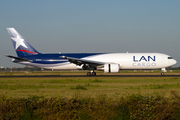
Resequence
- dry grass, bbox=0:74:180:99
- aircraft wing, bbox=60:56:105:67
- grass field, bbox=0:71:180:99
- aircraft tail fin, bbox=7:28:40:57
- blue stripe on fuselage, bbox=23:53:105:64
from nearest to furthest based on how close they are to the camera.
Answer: dry grass, bbox=0:74:180:99
grass field, bbox=0:71:180:99
aircraft wing, bbox=60:56:105:67
blue stripe on fuselage, bbox=23:53:105:64
aircraft tail fin, bbox=7:28:40:57

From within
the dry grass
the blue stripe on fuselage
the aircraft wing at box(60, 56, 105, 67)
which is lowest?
the dry grass

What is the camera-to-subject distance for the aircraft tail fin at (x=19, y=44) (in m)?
43.0

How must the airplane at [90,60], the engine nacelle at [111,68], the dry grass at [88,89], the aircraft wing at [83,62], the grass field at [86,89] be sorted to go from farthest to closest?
the airplane at [90,60], the aircraft wing at [83,62], the engine nacelle at [111,68], the grass field at [86,89], the dry grass at [88,89]

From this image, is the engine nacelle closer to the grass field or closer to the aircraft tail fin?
the grass field

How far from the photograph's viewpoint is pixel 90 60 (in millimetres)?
41156

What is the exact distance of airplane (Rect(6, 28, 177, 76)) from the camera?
39406 mm

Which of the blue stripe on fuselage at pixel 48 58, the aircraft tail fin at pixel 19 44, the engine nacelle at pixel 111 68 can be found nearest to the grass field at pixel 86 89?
the engine nacelle at pixel 111 68

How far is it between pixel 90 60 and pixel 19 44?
547 inches

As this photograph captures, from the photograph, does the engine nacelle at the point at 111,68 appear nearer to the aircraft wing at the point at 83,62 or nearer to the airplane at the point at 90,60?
the airplane at the point at 90,60

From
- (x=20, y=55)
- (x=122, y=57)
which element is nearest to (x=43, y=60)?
(x=20, y=55)

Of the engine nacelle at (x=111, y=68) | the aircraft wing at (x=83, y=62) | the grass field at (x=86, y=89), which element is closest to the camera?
the grass field at (x=86, y=89)

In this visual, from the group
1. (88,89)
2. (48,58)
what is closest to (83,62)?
(48,58)

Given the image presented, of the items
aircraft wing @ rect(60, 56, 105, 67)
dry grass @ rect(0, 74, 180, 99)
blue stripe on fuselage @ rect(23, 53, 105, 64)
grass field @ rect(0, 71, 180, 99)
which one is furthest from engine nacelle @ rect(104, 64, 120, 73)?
dry grass @ rect(0, 74, 180, 99)

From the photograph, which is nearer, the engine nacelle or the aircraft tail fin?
the engine nacelle
